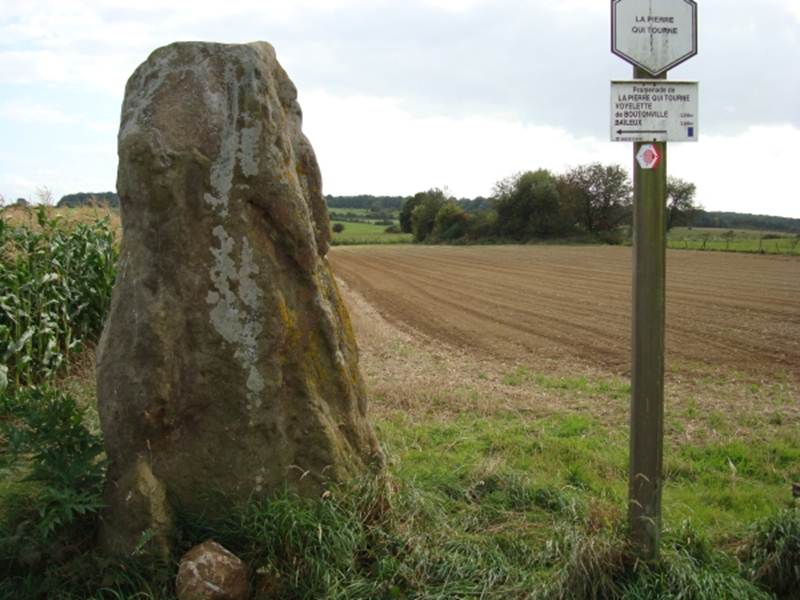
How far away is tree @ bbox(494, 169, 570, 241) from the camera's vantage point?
82375 millimetres

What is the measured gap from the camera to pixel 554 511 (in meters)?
4.96

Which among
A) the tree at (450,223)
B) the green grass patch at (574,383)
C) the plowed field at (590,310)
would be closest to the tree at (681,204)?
the tree at (450,223)

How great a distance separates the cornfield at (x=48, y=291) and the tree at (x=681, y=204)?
86790 mm

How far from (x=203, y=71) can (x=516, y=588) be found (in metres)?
3.63

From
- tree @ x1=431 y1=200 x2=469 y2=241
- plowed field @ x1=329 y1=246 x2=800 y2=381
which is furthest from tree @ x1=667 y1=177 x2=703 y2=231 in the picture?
plowed field @ x1=329 y1=246 x2=800 y2=381

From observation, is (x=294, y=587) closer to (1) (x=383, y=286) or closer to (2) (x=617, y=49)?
(2) (x=617, y=49)

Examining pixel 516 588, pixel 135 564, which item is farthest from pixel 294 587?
pixel 516 588

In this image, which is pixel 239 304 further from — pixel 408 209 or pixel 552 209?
pixel 408 209

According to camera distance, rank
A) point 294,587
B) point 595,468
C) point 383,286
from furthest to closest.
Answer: point 383,286, point 595,468, point 294,587

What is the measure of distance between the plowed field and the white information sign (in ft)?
29.7

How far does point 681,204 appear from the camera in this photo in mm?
89438

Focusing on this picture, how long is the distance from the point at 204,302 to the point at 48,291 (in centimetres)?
645

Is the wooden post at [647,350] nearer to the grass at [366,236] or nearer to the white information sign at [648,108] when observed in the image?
the white information sign at [648,108]

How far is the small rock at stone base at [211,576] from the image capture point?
3.66 m
